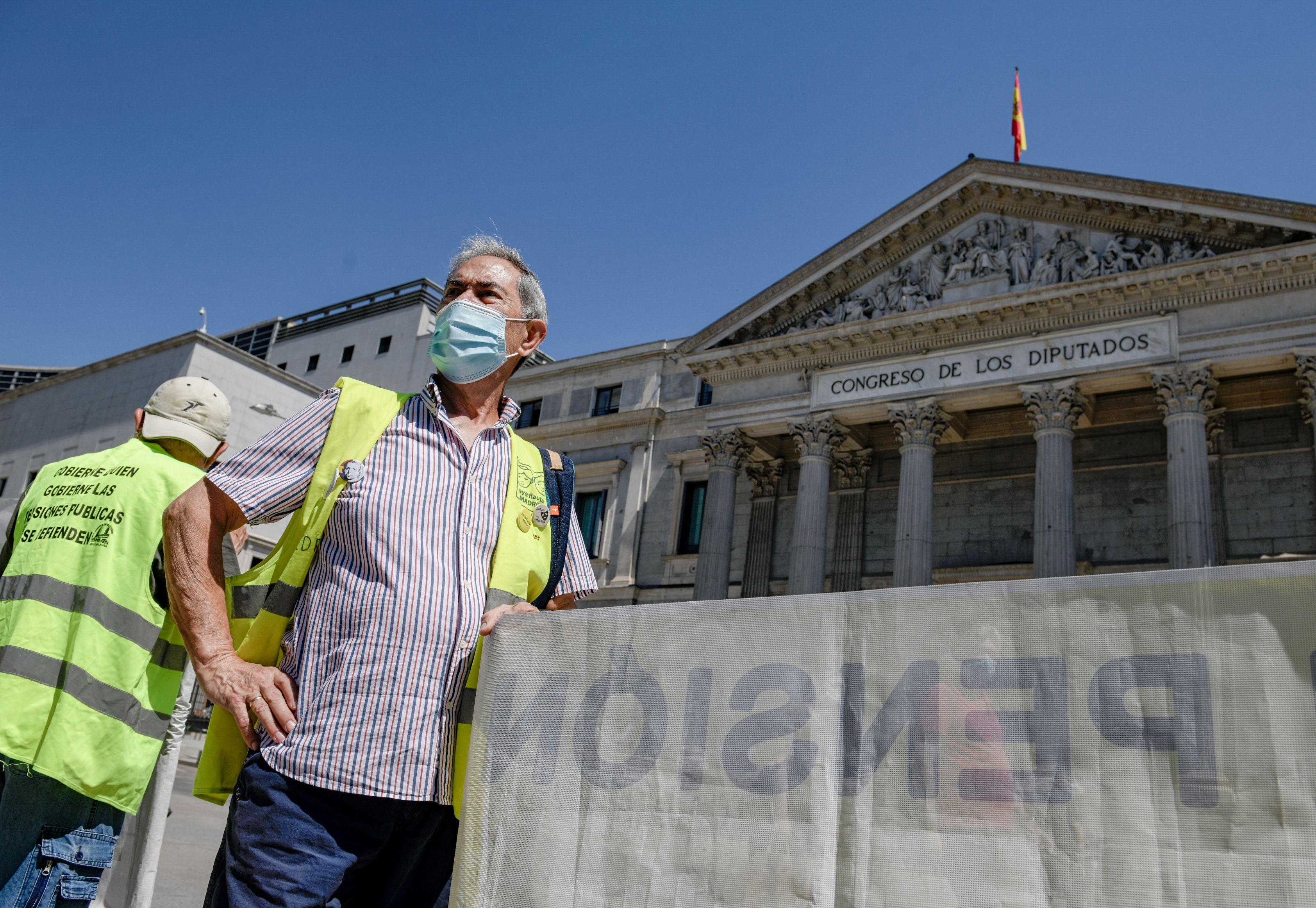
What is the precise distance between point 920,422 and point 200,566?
22301mm

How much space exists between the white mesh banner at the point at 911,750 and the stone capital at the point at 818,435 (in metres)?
22.7

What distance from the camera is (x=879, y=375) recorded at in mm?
24719

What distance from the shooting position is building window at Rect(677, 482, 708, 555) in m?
28.8

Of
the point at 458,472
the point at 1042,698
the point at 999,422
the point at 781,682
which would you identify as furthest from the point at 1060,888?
the point at 999,422

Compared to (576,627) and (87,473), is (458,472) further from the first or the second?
(87,473)

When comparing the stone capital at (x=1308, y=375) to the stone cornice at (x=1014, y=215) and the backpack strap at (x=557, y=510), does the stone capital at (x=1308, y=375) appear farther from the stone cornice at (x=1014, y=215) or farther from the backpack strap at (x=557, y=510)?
the backpack strap at (x=557, y=510)

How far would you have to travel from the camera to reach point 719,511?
26016mm

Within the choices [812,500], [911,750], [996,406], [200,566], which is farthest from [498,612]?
[996,406]

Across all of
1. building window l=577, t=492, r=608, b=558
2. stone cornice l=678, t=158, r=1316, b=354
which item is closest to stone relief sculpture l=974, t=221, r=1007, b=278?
stone cornice l=678, t=158, r=1316, b=354

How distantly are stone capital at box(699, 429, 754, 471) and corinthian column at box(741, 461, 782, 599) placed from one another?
5.59 ft

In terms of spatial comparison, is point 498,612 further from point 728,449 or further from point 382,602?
point 728,449

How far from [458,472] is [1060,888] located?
183 centimetres

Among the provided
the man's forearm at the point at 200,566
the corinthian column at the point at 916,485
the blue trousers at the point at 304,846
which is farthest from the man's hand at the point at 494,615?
the corinthian column at the point at 916,485

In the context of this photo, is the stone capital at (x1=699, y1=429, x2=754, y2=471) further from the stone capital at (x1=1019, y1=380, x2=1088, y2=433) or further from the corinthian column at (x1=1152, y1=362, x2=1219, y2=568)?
the corinthian column at (x1=1152, y1=362, x2=1219, y2=568)
